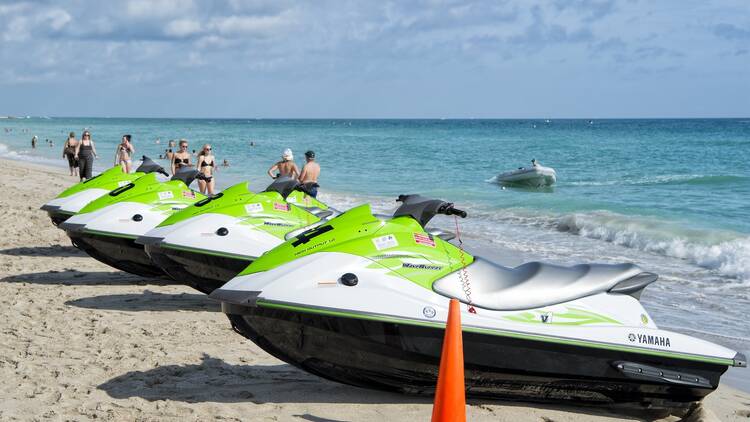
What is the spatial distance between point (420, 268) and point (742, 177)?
2827cm

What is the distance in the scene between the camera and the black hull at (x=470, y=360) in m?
5.09

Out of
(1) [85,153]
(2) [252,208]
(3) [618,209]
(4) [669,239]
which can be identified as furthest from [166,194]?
(3) [618,209]

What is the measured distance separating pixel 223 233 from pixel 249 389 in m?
2.61

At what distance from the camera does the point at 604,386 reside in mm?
5258

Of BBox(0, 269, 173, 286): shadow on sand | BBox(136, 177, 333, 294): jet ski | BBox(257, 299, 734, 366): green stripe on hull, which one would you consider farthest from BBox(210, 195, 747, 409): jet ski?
BBox(0, 269, 173, 286): shadow on sand

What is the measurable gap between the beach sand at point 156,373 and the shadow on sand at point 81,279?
14cm

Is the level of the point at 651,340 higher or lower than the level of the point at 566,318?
lower

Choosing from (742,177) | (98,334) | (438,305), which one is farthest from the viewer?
(742,177)

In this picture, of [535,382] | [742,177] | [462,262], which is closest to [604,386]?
[535,382]

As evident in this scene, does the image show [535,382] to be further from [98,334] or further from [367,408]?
[98,334]

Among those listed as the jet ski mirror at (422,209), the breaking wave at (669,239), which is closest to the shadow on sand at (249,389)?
the jet ski mirror at (422,209)

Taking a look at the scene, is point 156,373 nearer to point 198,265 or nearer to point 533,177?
point 198,265

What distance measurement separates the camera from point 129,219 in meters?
9.47

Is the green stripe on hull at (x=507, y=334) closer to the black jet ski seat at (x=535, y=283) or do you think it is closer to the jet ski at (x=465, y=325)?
the jet ski at (x=465, y=325)
